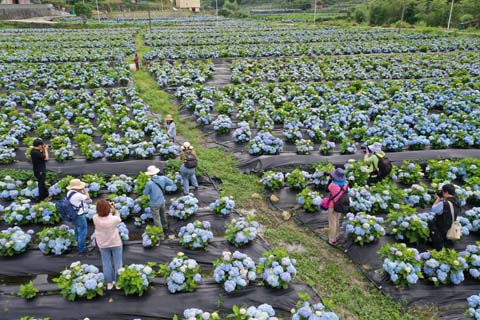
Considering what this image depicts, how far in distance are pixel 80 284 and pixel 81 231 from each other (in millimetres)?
1222

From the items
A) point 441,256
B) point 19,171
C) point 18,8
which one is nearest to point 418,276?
point 441,256

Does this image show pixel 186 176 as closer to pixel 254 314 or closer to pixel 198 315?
pixel 198 315

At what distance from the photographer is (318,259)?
247 inches

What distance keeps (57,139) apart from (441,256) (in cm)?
956

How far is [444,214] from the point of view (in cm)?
557

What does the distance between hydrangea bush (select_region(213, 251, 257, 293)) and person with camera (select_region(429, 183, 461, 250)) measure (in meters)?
3.08

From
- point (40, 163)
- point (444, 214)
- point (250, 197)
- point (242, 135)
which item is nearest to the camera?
point (444, 214)

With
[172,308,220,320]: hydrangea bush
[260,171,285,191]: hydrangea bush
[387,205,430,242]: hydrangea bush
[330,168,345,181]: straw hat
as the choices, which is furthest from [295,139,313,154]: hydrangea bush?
[172,308,220,320]: hydrangea bush

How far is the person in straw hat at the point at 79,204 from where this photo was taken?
5706mm

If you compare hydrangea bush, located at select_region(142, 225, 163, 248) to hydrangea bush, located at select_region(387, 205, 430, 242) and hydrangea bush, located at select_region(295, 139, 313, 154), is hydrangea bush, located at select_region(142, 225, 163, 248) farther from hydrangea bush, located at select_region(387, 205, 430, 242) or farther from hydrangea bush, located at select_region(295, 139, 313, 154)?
hydrangea bush, located at select_region(295, 139, 313, 154)

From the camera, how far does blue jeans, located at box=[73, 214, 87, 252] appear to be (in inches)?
229

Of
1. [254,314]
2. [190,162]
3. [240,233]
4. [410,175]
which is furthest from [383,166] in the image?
[254,314]

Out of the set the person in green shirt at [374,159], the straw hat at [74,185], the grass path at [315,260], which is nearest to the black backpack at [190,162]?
the grass path at [315,260]

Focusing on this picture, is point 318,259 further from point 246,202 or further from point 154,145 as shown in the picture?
point 154,145
